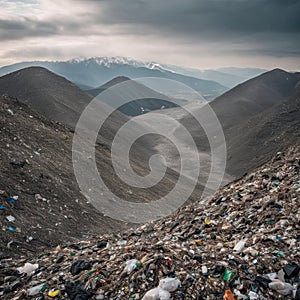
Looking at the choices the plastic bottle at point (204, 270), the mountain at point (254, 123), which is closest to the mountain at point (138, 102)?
the mountain at point (254, 123)

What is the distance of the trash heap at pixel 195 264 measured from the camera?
17.4 feet

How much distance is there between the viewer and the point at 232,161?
41.8 meters

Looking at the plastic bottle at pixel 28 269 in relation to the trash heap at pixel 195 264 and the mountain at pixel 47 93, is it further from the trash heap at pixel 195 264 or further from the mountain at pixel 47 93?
the mountain at pixel 47 93

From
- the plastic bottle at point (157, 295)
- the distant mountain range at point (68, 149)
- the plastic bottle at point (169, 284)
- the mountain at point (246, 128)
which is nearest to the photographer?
the plastic bottle at point (157, 295)

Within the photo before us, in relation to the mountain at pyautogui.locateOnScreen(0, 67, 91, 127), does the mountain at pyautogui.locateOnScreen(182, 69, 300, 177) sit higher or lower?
lower

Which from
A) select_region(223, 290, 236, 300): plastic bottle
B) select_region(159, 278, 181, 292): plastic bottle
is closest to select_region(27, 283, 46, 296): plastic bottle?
select_region(159, 278, 181, 292): plastic bottle

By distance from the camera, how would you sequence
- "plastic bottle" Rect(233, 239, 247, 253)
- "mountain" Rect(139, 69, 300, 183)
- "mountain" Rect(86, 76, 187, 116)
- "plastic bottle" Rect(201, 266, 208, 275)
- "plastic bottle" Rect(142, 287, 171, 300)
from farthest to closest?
"mountain" Rect(86, 76, 187, 116) → "mountain" Rect(139, 69, 300, 183) → "plastic bottle" Rect(233, 239, 247, 253) → "plastic bottle" Rect(201, 266, 208, 275) → "plastic bottle" Rect(142, 287, 171, 300)

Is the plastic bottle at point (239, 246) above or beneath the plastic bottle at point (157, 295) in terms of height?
above

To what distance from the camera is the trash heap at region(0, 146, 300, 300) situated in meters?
5.29

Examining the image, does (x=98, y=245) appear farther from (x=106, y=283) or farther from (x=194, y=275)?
(x=194, y=275)

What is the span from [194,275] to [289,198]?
155 inches

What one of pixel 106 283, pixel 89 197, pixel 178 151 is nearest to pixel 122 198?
pixel 89 197

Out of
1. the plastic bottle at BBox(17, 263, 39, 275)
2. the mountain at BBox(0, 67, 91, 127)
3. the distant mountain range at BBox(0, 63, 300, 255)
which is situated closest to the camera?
the plastic bottle at BBox(17, 263, 39, 275)

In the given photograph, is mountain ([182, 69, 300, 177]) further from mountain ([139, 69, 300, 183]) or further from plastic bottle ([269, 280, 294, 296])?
plastic bottle ([269, 280, 294, 296])
